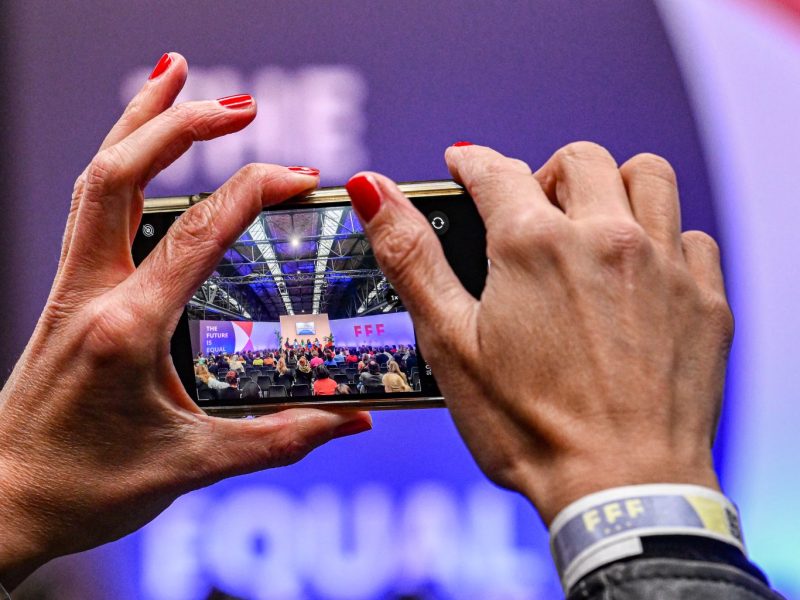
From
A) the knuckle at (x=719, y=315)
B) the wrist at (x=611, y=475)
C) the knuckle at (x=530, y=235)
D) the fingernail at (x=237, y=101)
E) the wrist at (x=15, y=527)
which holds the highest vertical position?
the fingernail at (x=237, y=101)

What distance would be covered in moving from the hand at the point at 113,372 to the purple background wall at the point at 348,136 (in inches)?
43.0

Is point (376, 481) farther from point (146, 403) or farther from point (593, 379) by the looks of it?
point (593, 379)

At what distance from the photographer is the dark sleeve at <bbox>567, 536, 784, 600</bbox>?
40 cm

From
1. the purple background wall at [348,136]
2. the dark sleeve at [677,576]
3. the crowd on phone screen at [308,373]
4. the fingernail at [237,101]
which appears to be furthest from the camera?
the purple background wall at [348,136]

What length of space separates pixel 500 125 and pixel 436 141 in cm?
17

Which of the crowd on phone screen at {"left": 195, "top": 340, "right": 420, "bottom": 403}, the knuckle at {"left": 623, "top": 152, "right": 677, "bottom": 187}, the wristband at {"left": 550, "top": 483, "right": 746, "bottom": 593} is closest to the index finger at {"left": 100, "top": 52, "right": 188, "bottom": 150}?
the crowd on phone screen at {"left": 195, "top": 340, "right": 420, "bottom": 403}

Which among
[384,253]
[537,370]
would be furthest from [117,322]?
[537,370]

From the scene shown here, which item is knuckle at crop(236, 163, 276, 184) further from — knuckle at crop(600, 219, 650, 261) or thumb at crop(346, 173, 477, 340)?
knuckle at crop(600, 219, 650, 261)

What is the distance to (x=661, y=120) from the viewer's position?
1.76 meters

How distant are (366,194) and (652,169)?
247mm

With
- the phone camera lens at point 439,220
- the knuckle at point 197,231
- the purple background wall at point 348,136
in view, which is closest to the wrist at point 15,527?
the knuckle at point 197,231

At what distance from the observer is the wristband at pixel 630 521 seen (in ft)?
1.39

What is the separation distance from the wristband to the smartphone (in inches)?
15.6

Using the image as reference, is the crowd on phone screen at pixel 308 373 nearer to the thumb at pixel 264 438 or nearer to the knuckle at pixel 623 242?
the thumb at pixel 264 438
